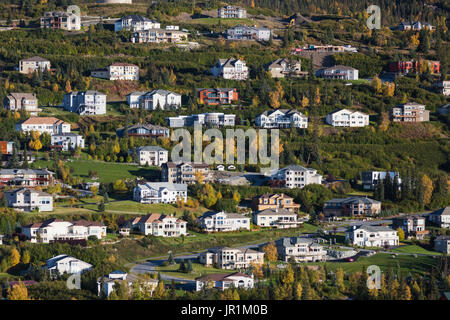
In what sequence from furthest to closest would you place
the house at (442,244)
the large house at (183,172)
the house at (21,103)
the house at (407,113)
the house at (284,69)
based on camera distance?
the house at (284,69) < the house at (407,113) < the house at (21,103) < the large house at (183,172) < the house at (442,244)

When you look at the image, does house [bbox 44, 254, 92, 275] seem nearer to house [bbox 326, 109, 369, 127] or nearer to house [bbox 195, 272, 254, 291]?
house [bbox 195, 272, 254, 291]

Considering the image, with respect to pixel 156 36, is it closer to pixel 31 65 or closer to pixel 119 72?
pixel 119 72

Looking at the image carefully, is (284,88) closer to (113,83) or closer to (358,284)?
(113,83)

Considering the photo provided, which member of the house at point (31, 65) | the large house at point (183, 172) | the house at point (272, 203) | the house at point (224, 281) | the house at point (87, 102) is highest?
the house at point (31, 65)

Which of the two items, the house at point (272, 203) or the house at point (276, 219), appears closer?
the house at point (276, 219)

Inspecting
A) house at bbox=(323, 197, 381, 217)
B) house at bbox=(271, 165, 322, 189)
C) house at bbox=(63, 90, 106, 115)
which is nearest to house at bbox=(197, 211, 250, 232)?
house at bbox=(323, 197, 381, 217)

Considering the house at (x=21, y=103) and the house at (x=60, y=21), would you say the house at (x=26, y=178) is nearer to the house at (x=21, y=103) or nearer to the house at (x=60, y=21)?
the house at (x=21, y=103)

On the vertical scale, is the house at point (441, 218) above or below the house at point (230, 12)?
below

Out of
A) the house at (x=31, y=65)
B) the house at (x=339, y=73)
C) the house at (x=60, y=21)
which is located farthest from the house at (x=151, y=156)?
the house at (x=60, y=21)
